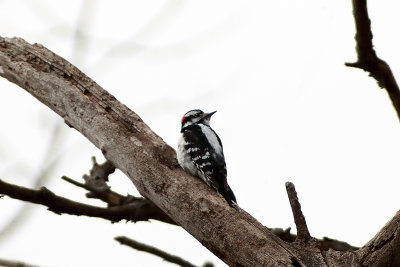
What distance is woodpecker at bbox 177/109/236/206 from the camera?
13.9ft

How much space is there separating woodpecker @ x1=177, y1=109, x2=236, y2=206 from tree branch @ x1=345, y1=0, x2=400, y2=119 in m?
1.41

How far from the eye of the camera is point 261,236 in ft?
10.4

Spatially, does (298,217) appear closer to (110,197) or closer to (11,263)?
(11,263)

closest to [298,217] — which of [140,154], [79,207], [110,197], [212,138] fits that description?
[140,154]

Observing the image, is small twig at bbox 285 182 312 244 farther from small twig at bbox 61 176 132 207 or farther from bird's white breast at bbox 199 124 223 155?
bird's white breast at bbox 199 124 223 155

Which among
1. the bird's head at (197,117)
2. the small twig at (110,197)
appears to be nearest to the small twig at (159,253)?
the small twig at (110,197)

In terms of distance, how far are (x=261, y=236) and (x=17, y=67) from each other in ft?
8.38

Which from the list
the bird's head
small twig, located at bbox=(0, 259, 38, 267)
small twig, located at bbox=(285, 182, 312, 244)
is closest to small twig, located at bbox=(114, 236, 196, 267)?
small twig, located at bbox=(285, 182, 312, 244)

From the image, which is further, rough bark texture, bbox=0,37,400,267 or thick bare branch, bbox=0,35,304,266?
thick bare branch, bbox=0,35,304,266

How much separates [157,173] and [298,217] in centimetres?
124

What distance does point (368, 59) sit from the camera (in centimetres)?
246

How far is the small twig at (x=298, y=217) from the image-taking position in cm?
292

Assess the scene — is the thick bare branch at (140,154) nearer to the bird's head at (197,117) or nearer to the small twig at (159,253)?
the small twig at (159,253)

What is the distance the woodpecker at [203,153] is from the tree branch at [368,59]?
1.41 meters
